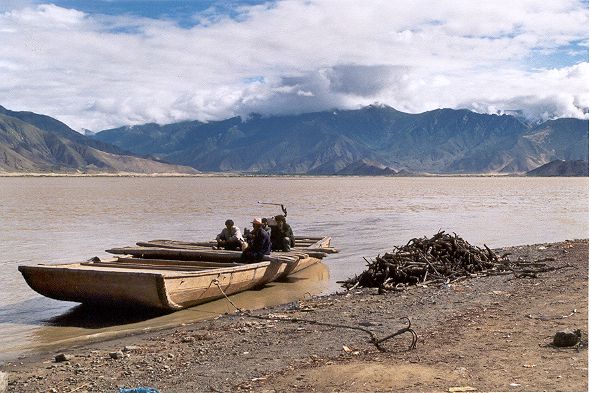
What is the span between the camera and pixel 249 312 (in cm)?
1297

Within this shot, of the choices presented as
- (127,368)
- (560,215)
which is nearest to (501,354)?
(127,368)

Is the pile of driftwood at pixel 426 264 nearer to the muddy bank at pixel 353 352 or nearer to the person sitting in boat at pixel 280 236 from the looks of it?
the muddy bank at pixel 353 352

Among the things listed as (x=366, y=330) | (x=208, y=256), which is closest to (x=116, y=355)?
(x=366, y=330)

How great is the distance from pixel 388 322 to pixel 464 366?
2.93 meters

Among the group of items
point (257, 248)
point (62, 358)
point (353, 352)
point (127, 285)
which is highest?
point (257, 248)

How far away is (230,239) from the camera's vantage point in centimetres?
1773

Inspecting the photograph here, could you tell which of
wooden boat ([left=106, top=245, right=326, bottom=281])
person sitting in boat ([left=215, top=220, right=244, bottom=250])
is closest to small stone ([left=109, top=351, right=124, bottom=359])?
wooden boat ([left=106, top=245, right=326, bottom=281])

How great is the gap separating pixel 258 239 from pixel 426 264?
4.25m

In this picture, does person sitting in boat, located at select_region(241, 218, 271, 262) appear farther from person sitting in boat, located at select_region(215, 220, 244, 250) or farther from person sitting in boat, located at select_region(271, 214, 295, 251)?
person sitting in boat, located at select_region(271, 214, 295, 251)

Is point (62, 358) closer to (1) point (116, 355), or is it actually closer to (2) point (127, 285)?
(1) point (116, 355)

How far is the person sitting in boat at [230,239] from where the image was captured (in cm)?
1767

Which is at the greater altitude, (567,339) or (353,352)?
(567,339)

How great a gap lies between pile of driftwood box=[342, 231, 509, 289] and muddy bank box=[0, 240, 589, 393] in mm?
1788

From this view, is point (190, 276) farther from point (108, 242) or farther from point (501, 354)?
point (108, 242)
